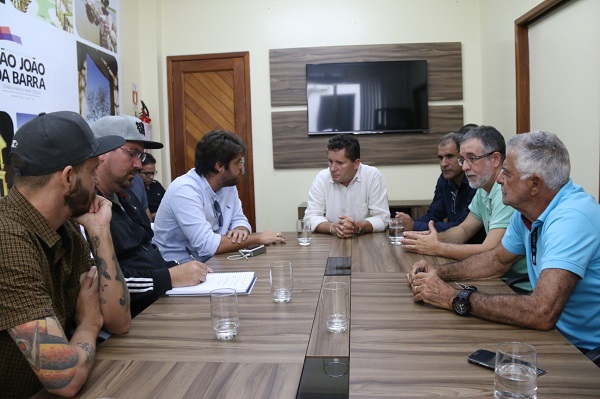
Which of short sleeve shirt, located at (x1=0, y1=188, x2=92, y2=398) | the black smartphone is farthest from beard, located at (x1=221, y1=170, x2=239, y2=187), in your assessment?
the black smartphone

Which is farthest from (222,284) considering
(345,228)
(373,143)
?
(373,143)

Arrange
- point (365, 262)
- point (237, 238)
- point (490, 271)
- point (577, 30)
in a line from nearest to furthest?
point (490, 271), point (365, 262), point (237, 238), point (577, 30)

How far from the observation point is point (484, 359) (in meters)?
1.18

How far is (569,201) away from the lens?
1625 mm

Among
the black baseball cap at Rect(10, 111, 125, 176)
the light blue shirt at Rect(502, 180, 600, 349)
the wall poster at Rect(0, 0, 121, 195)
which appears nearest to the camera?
the black baseball cap at Rect(10, 111, 125, 176)

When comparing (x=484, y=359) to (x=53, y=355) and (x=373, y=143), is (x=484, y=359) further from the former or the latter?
(x=373, y=143)

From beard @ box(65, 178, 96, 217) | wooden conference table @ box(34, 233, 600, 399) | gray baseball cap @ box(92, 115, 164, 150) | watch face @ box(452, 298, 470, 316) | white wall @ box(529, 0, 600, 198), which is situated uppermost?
white wall @ box(529, 0, 600, 198)

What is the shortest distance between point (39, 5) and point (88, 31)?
0.72 metres

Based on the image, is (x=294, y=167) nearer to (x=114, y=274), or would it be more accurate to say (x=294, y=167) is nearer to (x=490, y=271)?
(x=490, y=271)

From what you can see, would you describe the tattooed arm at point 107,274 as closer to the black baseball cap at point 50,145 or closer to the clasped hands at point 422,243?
the black baseball cap at point 50,145

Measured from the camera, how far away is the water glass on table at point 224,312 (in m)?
1.40

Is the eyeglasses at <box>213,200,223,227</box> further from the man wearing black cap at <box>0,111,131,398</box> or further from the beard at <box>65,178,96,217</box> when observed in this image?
the beard at <box>65,178,96,217</box>

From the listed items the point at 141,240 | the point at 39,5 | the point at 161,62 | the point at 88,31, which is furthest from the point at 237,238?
the point at 161,62

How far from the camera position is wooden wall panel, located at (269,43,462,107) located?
17.3 feet
